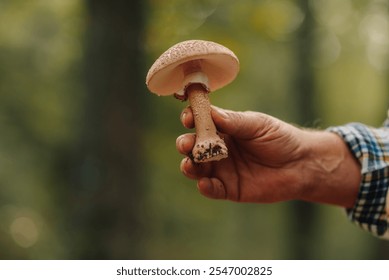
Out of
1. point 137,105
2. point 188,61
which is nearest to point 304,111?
Result: point 137,105

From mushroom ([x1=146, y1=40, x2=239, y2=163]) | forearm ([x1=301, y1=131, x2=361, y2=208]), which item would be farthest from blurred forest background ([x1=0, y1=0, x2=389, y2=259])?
mushroom ([x1=146, y1=40, x2=239, y2=163])

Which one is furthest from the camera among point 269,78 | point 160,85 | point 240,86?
point 269,78

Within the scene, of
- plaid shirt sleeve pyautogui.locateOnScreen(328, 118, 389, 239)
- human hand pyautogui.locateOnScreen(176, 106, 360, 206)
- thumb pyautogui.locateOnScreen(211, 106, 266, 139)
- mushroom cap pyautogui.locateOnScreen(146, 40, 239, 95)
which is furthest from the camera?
plaid shirt sleeve pyautogui.locateOnScreen(328, 118, 389, 239)

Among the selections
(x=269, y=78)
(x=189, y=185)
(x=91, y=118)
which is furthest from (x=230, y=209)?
(x=91, y=118)

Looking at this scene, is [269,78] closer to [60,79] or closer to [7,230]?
[60,79]

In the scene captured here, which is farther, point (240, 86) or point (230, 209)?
point (230, 209)

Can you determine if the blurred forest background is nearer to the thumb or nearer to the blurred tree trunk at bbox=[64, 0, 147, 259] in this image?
the blurred tree trunk at bbox=[64, 0, 147, 259]

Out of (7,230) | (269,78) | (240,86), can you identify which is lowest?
(7,230)

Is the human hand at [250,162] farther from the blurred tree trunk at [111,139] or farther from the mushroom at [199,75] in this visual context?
the blurred tree trunk at [111,139]
